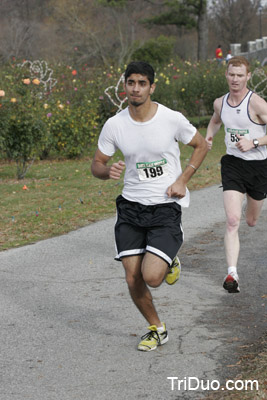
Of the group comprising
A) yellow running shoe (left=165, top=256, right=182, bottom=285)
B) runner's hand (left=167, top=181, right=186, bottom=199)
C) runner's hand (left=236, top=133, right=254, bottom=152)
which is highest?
runner's hand (left=236, top=133, right=254, bottom=152)

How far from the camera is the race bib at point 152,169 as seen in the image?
4.74 m

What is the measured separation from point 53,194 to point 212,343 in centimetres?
750

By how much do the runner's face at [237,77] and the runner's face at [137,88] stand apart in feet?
4.99

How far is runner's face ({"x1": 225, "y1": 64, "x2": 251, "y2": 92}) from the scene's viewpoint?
5973 millimetres

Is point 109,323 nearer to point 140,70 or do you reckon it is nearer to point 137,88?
point 137,88

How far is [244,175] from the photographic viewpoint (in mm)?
6184

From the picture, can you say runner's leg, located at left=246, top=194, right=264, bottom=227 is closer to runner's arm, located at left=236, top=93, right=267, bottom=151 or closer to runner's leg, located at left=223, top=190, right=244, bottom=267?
runner's leg, located at left=223, top=190, right=244, bottom=267

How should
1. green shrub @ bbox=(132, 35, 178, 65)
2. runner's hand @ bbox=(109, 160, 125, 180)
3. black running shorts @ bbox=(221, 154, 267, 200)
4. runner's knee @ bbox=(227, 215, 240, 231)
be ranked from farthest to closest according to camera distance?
green shrub @ bbox=(132, 35, 178, 65) → black running shorts @ bbox=(221, 154, 267, 200) → runner's knee @ bbox=(227, 215, 240, 231) → runner's hand @ bbox=(109, 160, 125, 180)

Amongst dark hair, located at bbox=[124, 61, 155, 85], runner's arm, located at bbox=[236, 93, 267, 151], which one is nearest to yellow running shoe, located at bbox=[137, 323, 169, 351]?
dark hair, located at bbox=[124, 61, 155, 85]

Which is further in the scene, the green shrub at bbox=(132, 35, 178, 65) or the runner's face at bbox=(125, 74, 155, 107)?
the green shrub at bbox=(132, 35, 178, 65)

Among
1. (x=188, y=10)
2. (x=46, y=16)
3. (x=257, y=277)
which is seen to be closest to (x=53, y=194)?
(x=257, y=277)

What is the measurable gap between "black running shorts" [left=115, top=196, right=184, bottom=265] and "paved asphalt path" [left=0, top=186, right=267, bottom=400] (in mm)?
662

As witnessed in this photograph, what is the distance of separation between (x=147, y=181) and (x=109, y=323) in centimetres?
125

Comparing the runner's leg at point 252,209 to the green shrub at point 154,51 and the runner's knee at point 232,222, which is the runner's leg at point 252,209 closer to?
the runner's knee at point 232,222
